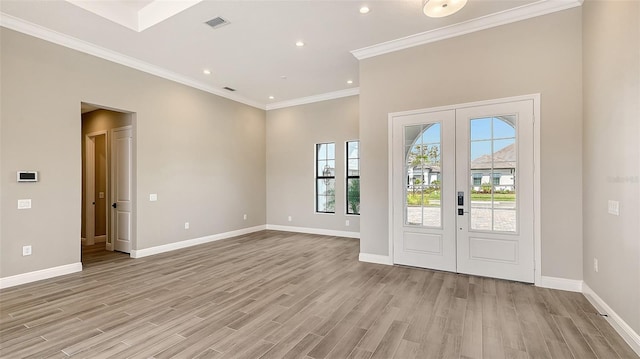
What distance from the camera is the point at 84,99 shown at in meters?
4.51

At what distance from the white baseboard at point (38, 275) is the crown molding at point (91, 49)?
10.8 ft

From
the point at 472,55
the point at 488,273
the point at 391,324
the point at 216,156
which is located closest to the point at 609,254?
the point at 488,273

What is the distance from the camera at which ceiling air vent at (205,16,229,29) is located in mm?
3779

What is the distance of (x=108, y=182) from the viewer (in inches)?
234

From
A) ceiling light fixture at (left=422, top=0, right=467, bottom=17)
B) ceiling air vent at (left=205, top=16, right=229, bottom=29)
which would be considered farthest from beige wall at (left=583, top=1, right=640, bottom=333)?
Result: ceiling air vent at (left=205, top=16, right=229, bottom=29)

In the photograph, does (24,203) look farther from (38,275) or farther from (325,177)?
(325,177)

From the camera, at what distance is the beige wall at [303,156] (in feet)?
23.4

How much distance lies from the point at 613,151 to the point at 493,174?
1.29m

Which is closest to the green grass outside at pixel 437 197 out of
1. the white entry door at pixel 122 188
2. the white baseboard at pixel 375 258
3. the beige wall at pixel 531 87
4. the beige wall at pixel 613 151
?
the beige wall at pixel 531 87

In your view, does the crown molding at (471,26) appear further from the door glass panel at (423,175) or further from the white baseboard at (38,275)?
the white baseboard at (38,275)

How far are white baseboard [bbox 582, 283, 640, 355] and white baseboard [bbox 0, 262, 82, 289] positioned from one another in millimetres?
6596

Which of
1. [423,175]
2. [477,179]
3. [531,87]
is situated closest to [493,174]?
[477,179]

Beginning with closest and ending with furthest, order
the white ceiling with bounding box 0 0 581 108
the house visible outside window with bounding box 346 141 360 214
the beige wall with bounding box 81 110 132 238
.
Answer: the white ceiling with bounding box 0 0 581 108 < the beige wall with bounding box 81 110 132 238 < the house visible outside window with bounding box 346 141 360 214

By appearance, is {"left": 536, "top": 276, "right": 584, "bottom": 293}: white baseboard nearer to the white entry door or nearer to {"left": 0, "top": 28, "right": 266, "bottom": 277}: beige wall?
{"left": 0, "top": 28, "right": 266, "bottom": 277}: beige wall
